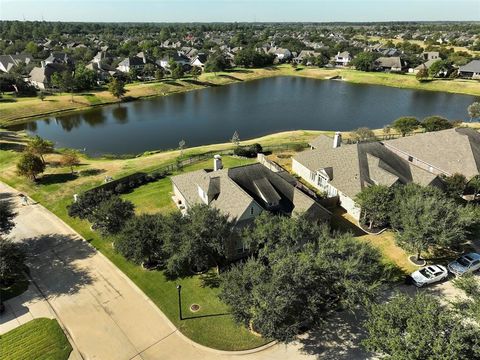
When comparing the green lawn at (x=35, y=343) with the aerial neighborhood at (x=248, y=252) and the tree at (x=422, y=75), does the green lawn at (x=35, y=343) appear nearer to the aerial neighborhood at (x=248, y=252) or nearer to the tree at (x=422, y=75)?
the aerial neighborhood at (x=248, y=252)

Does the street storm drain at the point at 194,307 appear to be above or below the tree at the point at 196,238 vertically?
below

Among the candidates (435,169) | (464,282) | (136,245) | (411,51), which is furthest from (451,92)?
(136,245)

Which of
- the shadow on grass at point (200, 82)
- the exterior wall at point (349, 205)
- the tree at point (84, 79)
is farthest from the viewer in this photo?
the shadow on grass at point (200, 82)

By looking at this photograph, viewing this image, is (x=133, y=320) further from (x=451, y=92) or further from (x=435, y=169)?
(x=451, y=92)

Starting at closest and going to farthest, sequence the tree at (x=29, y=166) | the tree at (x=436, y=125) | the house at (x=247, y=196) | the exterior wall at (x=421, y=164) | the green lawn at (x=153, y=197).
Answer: the house at (x=247, y=196), the green lawn at (x=153, y=197), the exterior wall at (x=421, y=164), the tree at (x=29, y=166), the tree at (x=436, y=125)

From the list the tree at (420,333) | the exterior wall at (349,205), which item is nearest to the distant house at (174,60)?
the exterior wall at (349,205)
